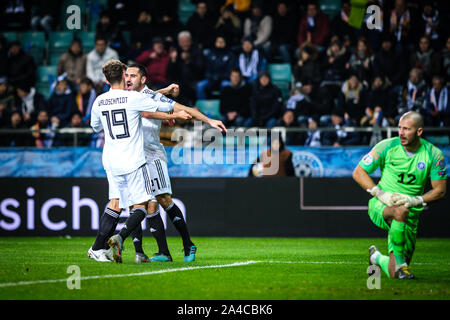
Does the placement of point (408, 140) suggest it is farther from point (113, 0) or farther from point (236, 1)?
point (113, 0)

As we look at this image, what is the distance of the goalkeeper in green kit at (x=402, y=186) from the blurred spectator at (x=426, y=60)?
29.5 ft

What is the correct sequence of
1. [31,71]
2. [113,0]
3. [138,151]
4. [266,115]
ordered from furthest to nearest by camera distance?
[113,0], [31,71], [266,115], [138,151]

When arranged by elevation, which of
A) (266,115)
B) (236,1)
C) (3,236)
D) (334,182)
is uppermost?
(236,1)

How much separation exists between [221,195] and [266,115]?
255 cm

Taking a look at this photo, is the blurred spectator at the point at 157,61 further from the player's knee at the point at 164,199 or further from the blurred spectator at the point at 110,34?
the player's knee at the point at 164,199

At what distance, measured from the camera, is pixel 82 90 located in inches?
651

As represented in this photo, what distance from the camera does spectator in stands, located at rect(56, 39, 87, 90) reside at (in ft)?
58.7

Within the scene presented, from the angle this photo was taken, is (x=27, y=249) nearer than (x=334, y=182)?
Yes

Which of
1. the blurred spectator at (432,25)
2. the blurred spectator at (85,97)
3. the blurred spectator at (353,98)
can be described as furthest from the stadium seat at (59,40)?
the blurred spectator at (432,25)

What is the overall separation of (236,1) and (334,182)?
6826 millimetres

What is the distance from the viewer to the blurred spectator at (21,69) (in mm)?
18234
